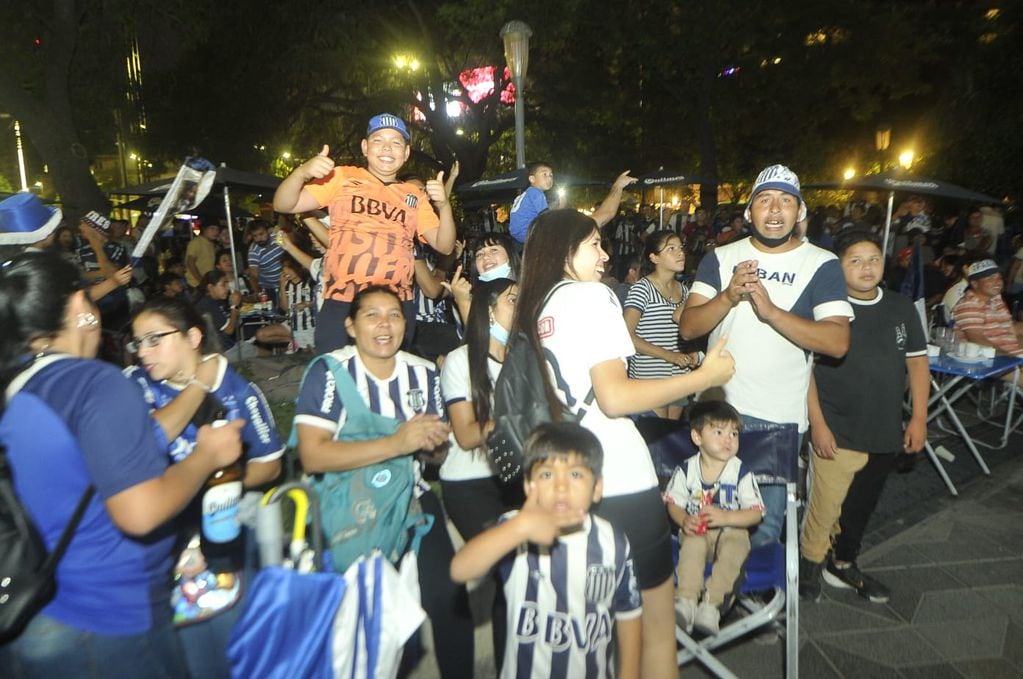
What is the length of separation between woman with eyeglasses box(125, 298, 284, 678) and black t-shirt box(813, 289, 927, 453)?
302 centimetres

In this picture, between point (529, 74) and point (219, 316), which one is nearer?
point (219, 316)

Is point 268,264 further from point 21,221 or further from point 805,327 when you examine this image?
point 805,327

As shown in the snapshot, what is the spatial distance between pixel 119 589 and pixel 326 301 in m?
1.94

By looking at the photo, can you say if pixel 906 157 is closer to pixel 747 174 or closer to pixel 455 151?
pixel 747 174

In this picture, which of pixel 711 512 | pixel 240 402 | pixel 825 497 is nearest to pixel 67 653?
pixel 240 402

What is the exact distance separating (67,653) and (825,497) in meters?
3.62

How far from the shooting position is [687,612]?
300cm

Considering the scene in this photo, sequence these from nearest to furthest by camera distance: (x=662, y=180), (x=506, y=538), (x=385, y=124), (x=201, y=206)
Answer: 1. (x=506, y=538)
2. (x=385, y=124)
3. (x=201, y=206)
4. (x=662, y=180)

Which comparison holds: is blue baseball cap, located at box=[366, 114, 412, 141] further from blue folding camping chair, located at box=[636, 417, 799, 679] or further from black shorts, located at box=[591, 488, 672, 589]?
black shorts, located at box=[591, 488, 672, 589]

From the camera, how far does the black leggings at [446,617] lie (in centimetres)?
272

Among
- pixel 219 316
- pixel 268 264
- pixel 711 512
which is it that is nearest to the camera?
pixel 711 512

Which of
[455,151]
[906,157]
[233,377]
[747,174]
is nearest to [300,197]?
[233,377]

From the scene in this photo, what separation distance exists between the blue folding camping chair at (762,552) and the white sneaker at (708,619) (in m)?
0.06

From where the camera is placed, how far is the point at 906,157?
23.7 metres
